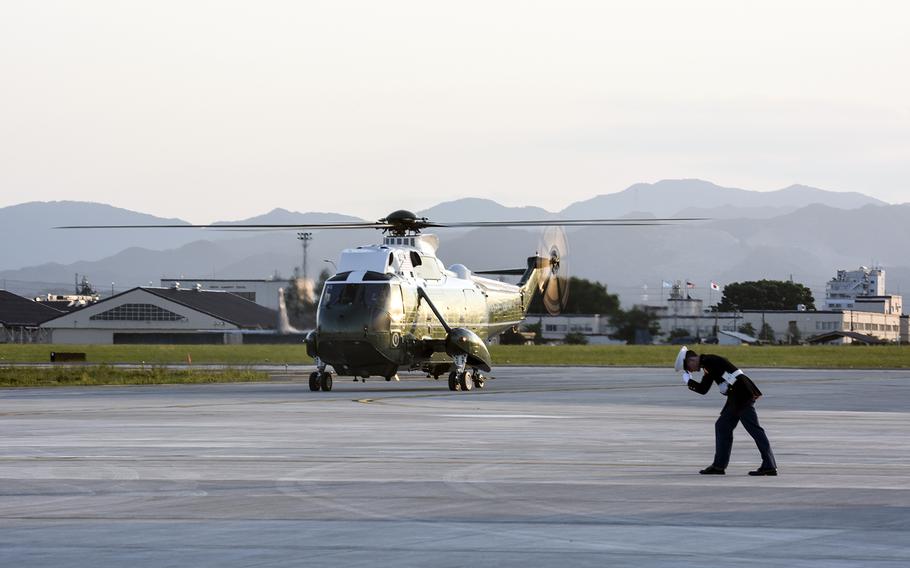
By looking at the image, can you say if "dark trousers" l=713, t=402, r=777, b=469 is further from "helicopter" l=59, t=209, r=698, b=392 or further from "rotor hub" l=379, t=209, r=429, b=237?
"rotor hub" l=379, t=209, r=429, b=237

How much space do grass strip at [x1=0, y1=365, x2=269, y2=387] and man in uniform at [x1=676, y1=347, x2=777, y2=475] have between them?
118ft

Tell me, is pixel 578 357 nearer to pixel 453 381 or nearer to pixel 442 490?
pixel 453 381

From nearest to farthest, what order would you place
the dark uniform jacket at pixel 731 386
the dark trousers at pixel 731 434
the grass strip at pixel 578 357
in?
the dark trousers at pixel 731 434, the dark uniform jacket at pixel 731 386, the grass strip at pixel 578 357

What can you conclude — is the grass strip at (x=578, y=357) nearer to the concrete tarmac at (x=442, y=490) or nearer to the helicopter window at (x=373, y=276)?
the helicopter window at (x=373, y=276)

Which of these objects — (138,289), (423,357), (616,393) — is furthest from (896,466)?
(138,289)

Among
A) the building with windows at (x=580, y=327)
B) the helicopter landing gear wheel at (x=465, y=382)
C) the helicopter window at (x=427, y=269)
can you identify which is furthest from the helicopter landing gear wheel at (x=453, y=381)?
the building with windows at (x=580, y=327)

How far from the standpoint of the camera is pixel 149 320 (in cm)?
15950

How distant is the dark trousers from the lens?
19094 millimetres

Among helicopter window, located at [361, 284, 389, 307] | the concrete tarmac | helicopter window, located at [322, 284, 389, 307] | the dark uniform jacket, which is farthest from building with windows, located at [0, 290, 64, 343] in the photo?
the dark uniform jacket

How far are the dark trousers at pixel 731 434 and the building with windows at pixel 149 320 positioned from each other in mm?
136249

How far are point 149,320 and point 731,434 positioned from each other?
145 metres

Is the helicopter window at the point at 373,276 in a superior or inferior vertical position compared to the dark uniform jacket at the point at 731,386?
superior

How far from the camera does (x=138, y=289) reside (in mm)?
159250

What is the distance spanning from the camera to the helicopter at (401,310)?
1783 inches
